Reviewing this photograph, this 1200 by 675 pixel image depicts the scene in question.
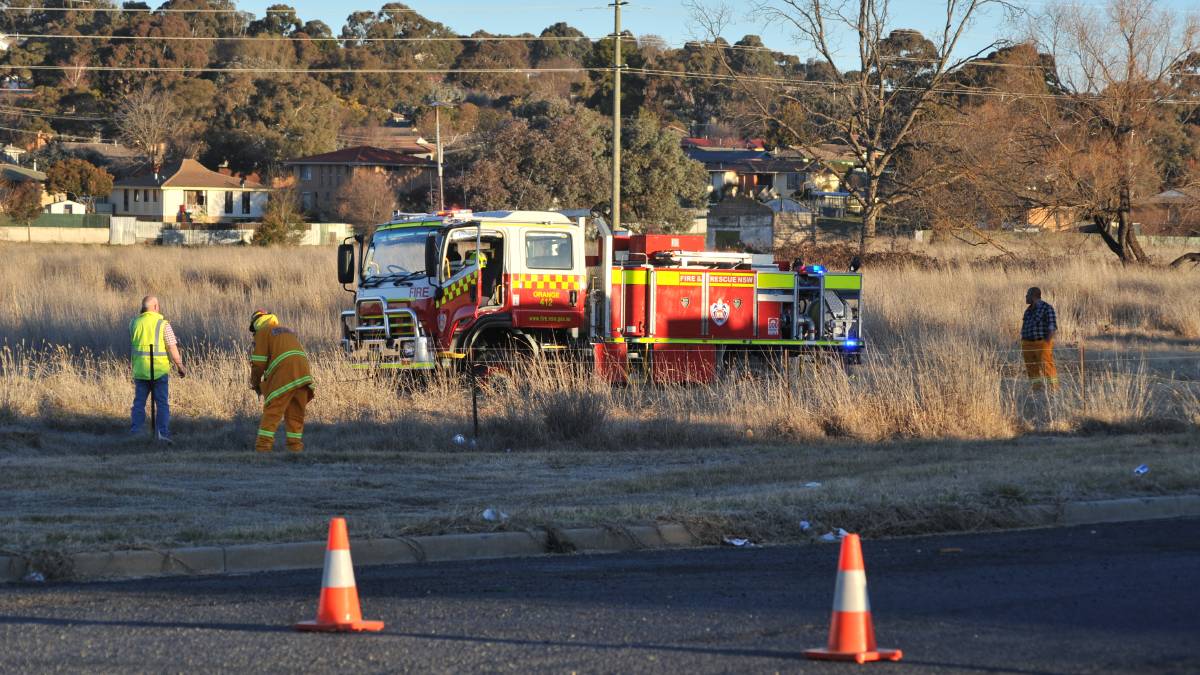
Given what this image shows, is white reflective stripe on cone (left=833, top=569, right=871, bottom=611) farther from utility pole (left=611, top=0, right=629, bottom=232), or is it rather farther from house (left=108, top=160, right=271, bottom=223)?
house (left=108, top=160, right=271, bottom=223)

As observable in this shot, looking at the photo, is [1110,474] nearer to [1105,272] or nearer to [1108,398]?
[1108,398]

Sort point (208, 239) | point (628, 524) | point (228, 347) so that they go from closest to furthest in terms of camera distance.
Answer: point (628, 524)
point (228, 347)
point (208, 239)

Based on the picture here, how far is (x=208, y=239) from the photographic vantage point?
62.7 m

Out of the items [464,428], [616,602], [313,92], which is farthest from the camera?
[313,92]

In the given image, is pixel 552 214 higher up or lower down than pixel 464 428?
higher up

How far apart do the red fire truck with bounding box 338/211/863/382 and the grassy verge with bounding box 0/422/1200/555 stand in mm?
3823

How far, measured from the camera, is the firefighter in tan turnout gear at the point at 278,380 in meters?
15.0

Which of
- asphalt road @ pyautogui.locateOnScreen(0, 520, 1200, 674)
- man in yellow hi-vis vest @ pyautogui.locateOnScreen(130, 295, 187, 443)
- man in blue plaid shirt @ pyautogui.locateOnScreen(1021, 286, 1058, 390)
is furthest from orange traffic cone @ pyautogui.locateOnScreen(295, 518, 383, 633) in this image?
man in blue plaid shirt @ pyautogui.locateOnScreen(1021, 286, 1058, 390)

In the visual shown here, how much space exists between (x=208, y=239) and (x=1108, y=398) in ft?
170

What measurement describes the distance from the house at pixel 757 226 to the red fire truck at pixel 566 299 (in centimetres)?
2190

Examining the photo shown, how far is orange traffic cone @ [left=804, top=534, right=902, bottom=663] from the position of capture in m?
6.17

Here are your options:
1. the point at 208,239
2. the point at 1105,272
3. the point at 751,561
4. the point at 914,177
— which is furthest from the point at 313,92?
the point at 751,561

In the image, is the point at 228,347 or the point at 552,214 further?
the point at 228,347

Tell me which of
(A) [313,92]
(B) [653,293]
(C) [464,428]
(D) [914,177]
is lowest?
(C) [464,428]
